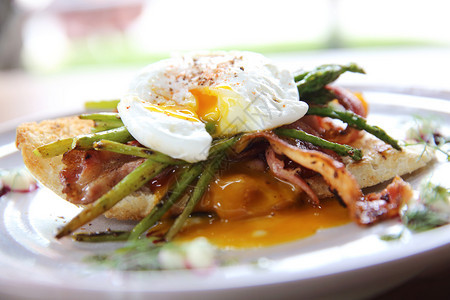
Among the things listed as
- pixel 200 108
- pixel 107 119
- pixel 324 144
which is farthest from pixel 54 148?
pixel 324 144

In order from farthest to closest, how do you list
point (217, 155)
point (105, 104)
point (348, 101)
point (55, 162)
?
point (105, 104) < point (348, 101) < point (55, 162) < point (217, 155)

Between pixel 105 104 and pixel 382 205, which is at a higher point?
pixel 105 104

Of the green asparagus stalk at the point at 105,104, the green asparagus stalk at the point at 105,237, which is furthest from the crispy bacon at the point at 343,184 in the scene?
Result: the green asparagus stalk at the point at 105,104

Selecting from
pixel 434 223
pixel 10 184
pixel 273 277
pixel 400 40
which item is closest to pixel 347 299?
pixel 273 277

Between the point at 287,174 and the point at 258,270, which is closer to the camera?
the point at 258,270

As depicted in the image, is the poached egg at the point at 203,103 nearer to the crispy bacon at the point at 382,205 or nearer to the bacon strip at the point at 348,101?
the bacon strip at the point at 348,101

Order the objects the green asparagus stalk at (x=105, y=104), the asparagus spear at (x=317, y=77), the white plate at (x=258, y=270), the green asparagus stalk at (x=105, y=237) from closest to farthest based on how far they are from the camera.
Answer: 1. the white plate at (x=258, y=270)
2. the green asparagus stalk at (x=105, y=237)
3. the asparagus spear at (x=317, y=77)
4. the green asparagus stalk at (x=105, y=104)

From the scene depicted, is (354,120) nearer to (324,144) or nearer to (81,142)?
(324,144)
